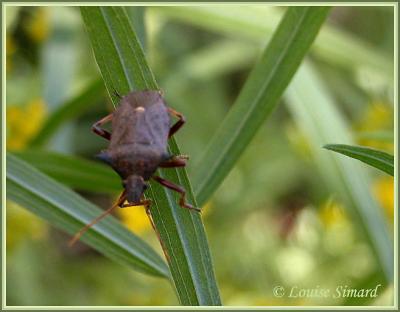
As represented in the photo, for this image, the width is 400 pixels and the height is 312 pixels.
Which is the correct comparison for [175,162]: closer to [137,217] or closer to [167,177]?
[167,177]

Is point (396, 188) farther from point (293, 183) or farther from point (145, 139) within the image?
point (293, 183)

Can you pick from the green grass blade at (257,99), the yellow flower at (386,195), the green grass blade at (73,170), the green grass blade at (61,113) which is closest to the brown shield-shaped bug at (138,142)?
the green grass blade at (257,99)

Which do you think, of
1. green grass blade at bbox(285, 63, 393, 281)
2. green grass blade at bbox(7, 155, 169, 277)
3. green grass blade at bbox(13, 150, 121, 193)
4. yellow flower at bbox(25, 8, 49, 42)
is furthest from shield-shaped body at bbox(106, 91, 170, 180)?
yellow flower at bbox(25, 8, 49, 42)

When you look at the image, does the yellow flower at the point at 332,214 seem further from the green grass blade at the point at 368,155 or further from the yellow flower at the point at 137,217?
the green grass blade at the point at 368,155

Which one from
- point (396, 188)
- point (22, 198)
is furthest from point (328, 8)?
point (22, 198)

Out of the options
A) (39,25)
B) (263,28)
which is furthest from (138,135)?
(39,25)
